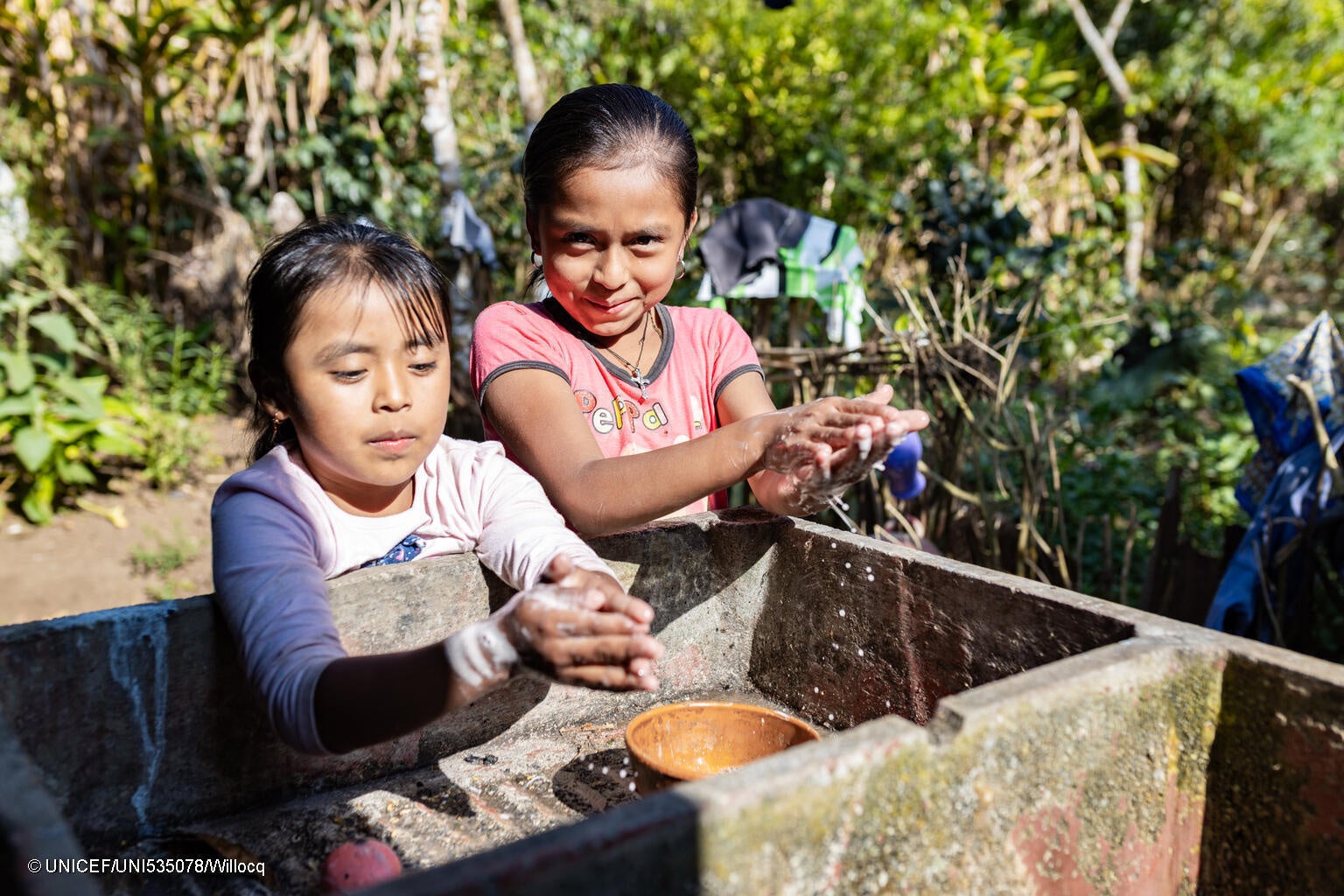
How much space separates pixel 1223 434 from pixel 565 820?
5.35 metres

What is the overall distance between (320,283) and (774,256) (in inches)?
127

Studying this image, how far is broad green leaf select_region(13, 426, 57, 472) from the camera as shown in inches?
194

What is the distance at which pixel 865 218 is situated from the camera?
7887 mm

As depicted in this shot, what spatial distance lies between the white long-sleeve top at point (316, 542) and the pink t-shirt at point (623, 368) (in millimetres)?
165

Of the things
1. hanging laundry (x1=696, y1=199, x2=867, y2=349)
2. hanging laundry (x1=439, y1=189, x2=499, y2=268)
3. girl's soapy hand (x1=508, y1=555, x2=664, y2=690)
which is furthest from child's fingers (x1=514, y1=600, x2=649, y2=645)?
hanging laundry (x1=439, y1=189, x2=499, y2=268)

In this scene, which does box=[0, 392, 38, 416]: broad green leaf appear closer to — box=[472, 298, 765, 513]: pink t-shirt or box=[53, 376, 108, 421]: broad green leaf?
box=[53, 376, 108, 421]: broad green leaf

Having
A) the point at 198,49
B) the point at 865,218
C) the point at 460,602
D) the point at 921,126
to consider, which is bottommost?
the point at 460,602

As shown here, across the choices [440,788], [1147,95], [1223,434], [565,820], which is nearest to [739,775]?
[565,820]

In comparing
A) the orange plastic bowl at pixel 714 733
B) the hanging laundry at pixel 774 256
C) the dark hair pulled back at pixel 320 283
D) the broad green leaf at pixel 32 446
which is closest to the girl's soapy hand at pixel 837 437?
the orange plastic bowl at pixel 714 733

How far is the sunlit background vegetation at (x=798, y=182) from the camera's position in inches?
192

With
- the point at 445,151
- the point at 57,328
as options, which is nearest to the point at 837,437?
the point at 445,151

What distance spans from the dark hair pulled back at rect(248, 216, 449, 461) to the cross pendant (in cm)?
48

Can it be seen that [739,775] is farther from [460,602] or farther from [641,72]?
[641,72]

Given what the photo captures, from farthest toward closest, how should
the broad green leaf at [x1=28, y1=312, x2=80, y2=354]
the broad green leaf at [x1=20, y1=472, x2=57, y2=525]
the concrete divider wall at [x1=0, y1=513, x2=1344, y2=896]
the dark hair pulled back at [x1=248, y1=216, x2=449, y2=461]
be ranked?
the broad green leaf at [x1=28, y1=312, x2=80, y2=354] < the broad green leaf at [x1=20, y1=472, x2=57, y2=525] < the dark hair pulled back at [x1=248, y1=216, x2=449, y2=461] < the concrete divider wall at [x1=0, y1=513, x2=1344, y2=896]
